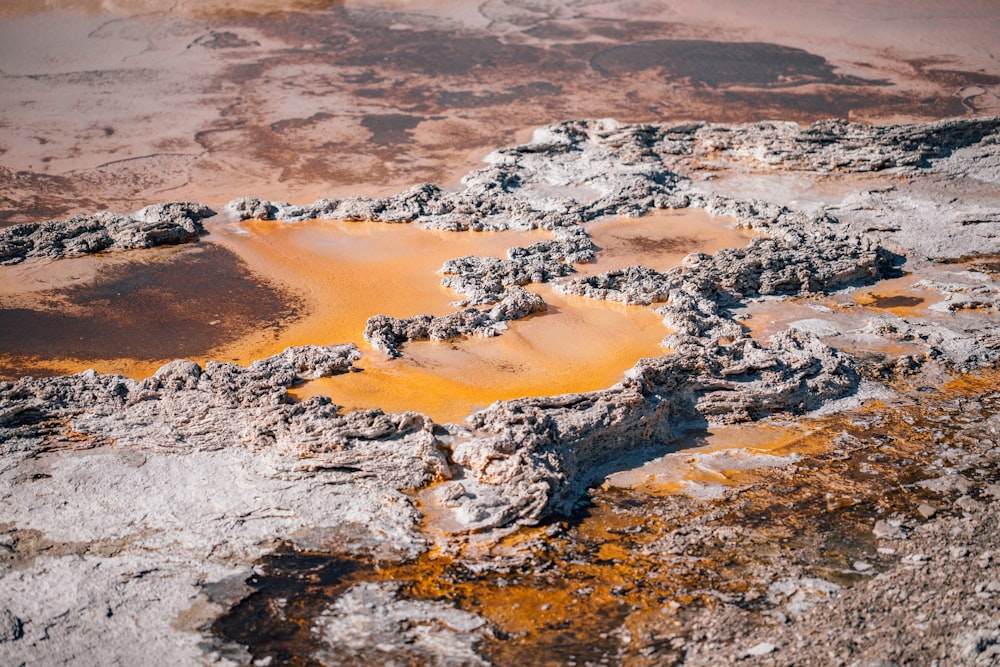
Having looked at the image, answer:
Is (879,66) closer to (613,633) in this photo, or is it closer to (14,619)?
(613,633)

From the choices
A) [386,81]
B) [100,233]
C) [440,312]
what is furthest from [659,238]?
[386,81]

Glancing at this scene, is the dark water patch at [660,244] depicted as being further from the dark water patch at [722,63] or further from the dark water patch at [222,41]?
the dark water patch at [222,41]

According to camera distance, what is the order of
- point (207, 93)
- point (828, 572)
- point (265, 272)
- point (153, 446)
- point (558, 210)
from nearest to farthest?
1. point (828, 572)
2. point (153, 446)
3. point (265, 272)
4. point (558, 210)
5. point (207, 93)

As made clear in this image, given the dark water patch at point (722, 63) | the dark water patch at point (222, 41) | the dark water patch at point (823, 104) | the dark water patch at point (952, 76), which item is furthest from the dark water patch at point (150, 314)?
the dark water patch at point (952, 76)

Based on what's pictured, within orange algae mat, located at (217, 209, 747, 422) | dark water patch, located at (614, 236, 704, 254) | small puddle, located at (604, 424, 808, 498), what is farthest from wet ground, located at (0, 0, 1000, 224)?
small puddle, located at (604, 424, 808, 498)

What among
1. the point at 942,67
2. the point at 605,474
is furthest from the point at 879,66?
the point at 605,474

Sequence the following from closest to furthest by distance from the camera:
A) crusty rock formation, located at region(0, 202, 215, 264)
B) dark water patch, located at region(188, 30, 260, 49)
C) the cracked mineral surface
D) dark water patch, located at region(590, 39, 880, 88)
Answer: the cracked mineral surface, crusty rock formation, located at region(0, 202, 215, 264), dark water patch, located at region(590, 39, 880, 88), dark water patch, located at region(188, 30, 260, 49)

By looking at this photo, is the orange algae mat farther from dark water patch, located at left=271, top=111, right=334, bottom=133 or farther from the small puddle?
dark water patch, located at left=271, top=111, right=334, bottom=133
